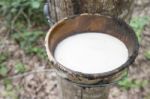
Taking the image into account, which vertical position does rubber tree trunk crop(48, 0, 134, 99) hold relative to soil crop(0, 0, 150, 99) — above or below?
above

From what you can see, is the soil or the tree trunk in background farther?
the soil

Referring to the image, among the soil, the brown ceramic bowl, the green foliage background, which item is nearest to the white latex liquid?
the brown ceramic bowl

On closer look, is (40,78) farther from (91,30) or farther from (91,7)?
(91,7)

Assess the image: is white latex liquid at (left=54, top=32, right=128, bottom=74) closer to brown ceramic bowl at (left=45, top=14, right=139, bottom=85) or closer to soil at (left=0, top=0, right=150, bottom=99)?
brown ceramic bowl at (left=45, top=14, right=139, bottom=85)

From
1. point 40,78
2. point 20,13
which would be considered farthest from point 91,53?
point 20,13

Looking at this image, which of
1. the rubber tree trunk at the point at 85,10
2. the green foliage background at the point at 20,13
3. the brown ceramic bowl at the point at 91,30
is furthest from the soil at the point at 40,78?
the brown ceramic bowl at the point at 91,30

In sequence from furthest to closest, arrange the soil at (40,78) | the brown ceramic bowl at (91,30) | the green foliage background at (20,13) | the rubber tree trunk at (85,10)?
1. the green foliage background at (20,13)
2. the soil at (40,78)
3. the rubber tree trunk at (85,10)
4. the brown ceramic bowl at (91,30)

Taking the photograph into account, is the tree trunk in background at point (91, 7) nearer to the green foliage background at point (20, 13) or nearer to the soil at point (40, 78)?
the soil at point (40, 78)
